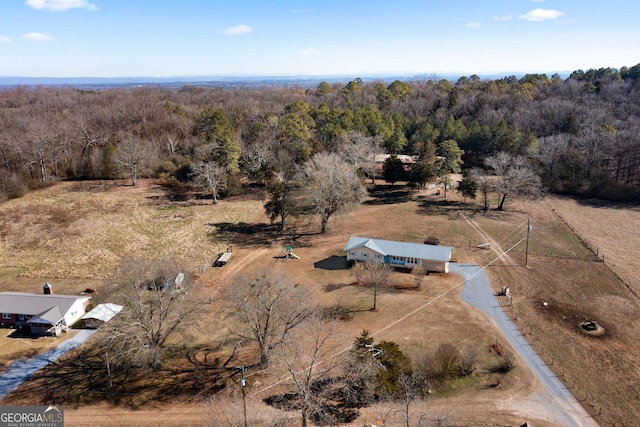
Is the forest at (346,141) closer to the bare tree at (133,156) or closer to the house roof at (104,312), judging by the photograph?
the bare tree at (133,156)

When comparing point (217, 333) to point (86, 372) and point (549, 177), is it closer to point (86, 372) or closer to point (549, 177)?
point (86, 372)

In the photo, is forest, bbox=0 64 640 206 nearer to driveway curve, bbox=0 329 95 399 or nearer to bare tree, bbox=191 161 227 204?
bare tree, bbox=191 161 227 204

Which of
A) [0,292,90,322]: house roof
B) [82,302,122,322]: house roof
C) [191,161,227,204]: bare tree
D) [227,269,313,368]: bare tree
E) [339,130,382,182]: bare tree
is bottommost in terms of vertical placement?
[82,302,122,322]: house roof

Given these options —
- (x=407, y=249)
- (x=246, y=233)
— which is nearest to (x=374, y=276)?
(x=407, y=249)

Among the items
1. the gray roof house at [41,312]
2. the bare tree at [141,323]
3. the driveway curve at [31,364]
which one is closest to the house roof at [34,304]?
the gray roof house at [41,312]

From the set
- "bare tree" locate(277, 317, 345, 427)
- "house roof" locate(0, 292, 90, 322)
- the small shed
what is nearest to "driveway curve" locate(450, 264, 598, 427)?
"bare tree" locate(277, 317, 345, 427)

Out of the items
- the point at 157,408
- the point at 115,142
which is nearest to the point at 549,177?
the point at 157,408
